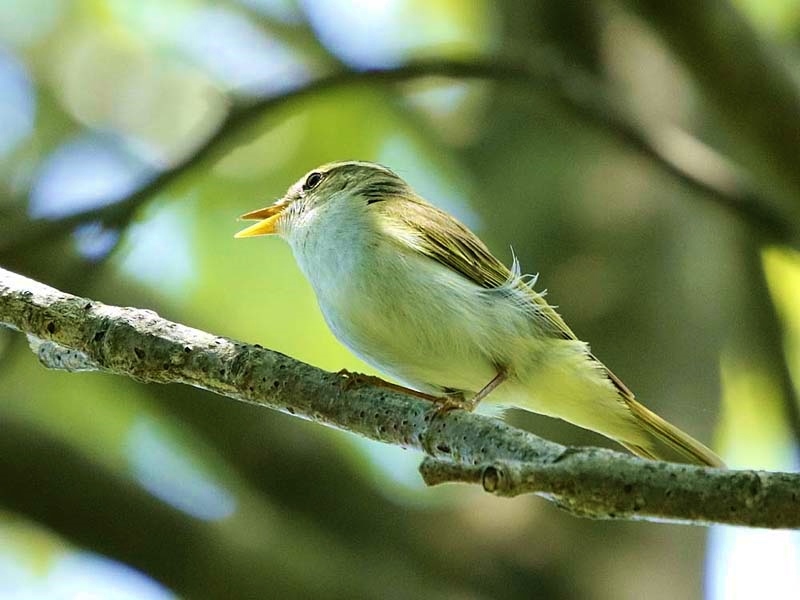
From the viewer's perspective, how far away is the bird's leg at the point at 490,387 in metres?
3.45

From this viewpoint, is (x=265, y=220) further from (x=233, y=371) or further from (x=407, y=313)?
(x=233, y=371)

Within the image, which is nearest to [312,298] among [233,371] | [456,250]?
[456,250]

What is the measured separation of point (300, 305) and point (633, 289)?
257 centimetres

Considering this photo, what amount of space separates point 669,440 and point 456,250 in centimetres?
105

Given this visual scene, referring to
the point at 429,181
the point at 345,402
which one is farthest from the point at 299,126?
the point at 345,402

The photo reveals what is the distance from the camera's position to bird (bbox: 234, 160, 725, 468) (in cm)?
343

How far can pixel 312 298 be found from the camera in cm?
695

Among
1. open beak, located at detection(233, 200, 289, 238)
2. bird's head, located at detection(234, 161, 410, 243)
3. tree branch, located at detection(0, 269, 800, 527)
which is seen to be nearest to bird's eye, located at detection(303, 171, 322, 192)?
bird's head, located at detection(234, 161, 410, 243)

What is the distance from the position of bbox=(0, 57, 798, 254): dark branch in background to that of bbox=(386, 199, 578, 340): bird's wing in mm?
979

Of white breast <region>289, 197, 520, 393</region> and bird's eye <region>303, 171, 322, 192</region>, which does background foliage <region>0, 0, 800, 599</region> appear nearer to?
bird's eye <region>303, 171, 322, 192</region>

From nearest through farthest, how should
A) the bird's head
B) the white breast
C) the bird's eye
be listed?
the white breast
the bird's head
the bird's eye

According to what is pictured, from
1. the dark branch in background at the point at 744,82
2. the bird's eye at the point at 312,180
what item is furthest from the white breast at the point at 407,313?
the dark branch in background at the point at 744,82

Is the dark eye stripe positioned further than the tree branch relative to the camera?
Yes

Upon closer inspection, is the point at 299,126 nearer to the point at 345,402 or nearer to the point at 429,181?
the point at 429,181
